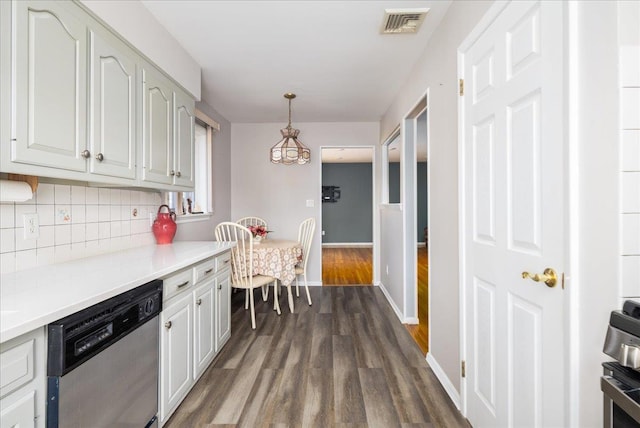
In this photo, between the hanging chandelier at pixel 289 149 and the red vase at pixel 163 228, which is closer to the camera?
the red vase at pixel 163 228

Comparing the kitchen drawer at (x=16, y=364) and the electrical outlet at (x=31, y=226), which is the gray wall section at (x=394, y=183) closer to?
the electrical outlet at (x=31, y=226)

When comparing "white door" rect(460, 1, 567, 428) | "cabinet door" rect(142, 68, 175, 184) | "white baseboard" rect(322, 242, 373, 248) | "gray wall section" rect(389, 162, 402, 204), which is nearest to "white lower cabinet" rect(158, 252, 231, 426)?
"cabinet door" rect(142, 68, 175, 184)

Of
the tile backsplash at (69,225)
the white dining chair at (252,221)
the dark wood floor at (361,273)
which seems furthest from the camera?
the white dining chair at (252,221)

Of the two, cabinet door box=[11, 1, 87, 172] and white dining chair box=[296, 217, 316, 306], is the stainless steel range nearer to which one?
cabinet door box=[11, 1, 87, 172]

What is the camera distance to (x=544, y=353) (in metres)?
1.07

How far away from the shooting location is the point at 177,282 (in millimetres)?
1732

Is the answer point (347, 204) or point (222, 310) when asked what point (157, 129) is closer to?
point (222, 310)

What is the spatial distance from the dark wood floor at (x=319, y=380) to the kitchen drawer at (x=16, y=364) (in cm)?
104

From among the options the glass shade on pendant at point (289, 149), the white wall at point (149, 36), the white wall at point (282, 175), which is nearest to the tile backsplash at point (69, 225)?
the white wall at point (149, 36)

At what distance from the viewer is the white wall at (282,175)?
4676 mm

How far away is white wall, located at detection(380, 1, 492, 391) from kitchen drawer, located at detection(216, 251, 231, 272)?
5.39 ft

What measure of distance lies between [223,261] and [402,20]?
2.20 metres

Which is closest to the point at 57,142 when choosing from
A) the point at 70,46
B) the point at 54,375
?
the point at 70,46

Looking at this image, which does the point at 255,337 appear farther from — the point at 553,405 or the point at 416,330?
the point at 553,405
